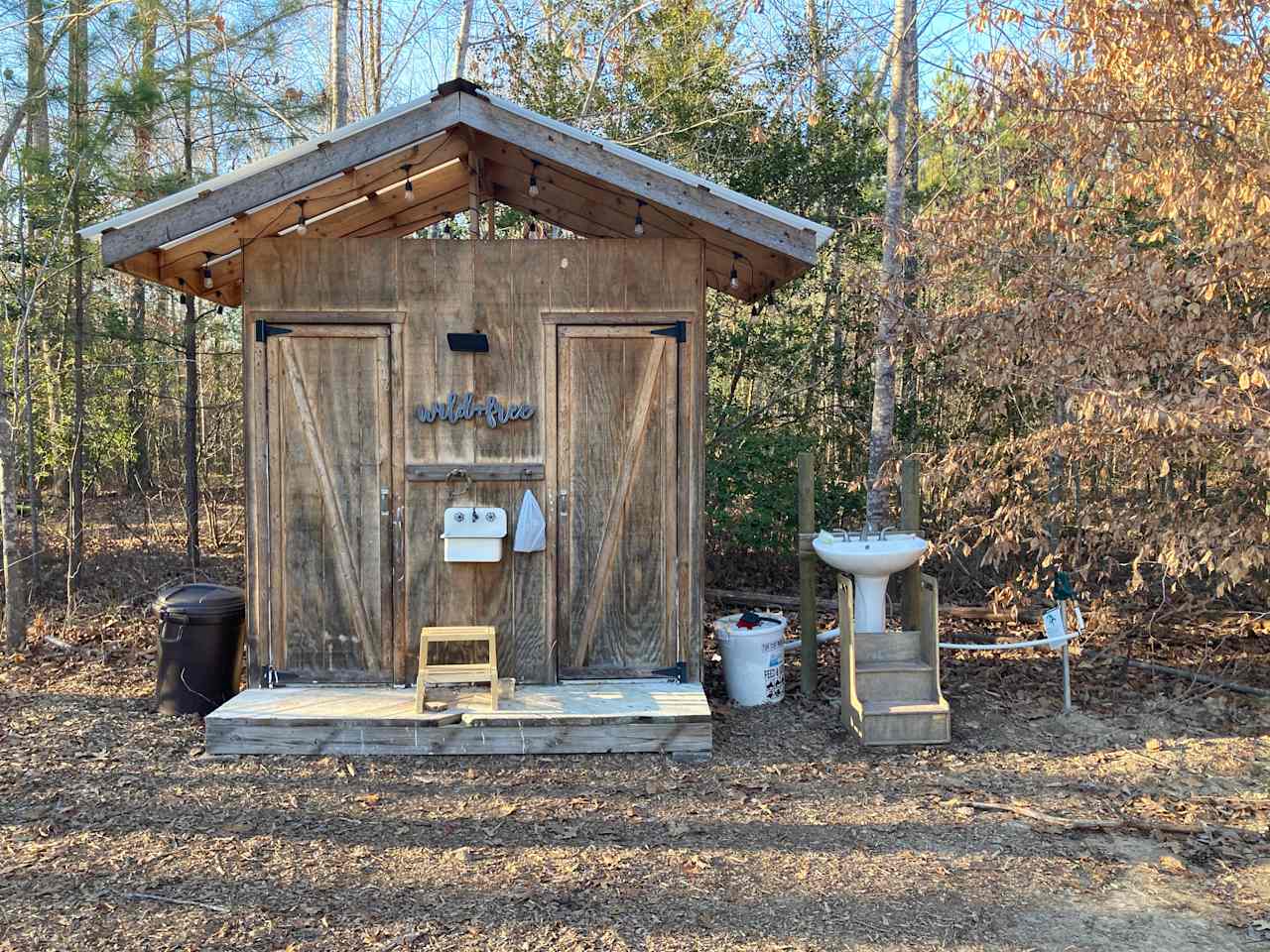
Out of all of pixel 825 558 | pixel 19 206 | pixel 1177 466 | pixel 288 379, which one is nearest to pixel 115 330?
pixel 19 206

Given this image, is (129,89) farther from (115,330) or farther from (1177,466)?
(1177,466)

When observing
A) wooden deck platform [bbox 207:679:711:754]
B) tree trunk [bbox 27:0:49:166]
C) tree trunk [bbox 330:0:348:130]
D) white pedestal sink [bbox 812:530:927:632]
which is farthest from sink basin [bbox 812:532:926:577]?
tree trunk [bbox 330:0:348:130]

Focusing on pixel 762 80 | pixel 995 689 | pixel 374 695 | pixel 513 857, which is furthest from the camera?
pixel 762 80

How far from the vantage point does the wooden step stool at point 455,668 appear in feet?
16.5

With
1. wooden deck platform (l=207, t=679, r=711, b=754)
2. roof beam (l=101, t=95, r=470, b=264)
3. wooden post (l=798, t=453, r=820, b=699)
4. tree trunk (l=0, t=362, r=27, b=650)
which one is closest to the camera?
roof beam (l=101, t=95, r=470, b=264)

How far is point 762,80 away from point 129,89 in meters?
5.69

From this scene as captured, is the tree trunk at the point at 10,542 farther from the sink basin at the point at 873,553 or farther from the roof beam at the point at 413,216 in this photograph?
the sink basin at the point at 873,553

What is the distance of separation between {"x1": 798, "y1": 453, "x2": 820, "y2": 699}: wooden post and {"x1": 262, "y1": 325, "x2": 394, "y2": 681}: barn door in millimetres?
2444

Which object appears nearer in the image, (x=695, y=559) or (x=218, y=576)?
(x=695, y=559)

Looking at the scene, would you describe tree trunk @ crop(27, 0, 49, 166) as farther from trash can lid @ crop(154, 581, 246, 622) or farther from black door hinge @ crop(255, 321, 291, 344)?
trash can lid @ crop(154, 581, 246, 622)

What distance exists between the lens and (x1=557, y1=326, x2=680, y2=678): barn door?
5.45 m

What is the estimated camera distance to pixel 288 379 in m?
5.38

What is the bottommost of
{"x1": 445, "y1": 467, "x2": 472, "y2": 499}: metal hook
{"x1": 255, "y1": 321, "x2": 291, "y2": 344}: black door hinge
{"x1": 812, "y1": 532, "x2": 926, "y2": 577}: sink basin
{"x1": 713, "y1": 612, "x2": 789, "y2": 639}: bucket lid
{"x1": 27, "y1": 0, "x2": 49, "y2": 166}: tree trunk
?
{"x1": 713, "y1": 612, "x2": 789, "y2": 639}: bucket lid

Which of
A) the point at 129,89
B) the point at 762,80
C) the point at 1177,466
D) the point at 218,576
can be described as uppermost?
the point at 762,80
